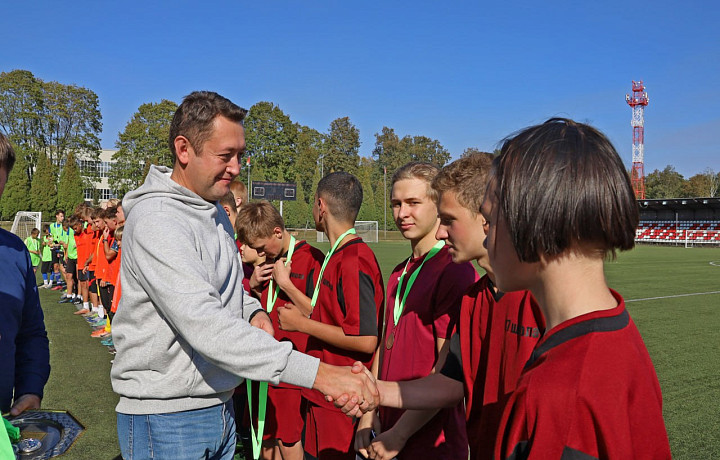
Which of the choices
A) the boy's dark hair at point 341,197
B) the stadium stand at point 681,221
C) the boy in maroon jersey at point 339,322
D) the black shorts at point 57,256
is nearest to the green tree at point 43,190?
the black shorts at point 57,256

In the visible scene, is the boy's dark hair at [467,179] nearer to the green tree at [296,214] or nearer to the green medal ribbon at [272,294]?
the green medal ribbon at [272,294]

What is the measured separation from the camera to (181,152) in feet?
8.27

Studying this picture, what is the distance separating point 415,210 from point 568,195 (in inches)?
89.3

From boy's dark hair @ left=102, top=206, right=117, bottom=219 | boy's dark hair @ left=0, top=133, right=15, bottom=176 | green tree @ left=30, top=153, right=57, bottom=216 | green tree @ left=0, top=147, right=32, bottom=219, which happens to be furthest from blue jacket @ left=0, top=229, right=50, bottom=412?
green tree @ left=30, top=153, right=57, bottom=216

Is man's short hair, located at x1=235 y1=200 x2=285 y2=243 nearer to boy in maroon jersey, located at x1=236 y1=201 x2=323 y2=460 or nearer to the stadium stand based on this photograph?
boy in maroon jersey, located at x1=236 y1=201 x2=323 y2=460

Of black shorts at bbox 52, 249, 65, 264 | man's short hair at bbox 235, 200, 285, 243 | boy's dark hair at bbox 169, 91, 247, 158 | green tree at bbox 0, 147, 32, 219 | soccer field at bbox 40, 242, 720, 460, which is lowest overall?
soccer field at bbox 40, 242, 720, 460

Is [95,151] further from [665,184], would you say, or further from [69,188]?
[665,184]

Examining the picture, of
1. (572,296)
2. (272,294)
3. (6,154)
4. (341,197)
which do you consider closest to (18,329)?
(6,154)

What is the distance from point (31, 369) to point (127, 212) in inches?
38.3

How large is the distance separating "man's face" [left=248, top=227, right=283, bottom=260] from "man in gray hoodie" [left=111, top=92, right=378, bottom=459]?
2.07m

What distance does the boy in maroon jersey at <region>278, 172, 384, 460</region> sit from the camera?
3725 mm

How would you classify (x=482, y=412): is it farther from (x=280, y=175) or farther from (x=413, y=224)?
(x=280, y=175)

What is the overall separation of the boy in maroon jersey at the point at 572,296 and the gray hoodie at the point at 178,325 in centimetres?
119

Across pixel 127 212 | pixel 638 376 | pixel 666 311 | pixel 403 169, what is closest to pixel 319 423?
pixel 403 169
